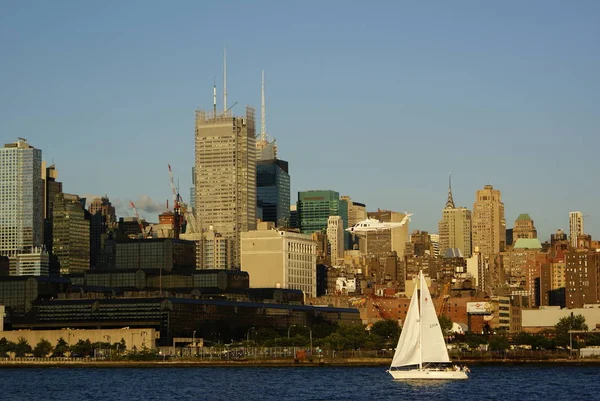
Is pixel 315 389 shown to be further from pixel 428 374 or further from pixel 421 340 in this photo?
pixel 421 340

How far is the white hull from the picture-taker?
177000 millimetres

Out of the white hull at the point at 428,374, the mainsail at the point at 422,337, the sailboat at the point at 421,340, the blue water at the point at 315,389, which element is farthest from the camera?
the white hull at the point at 428,374

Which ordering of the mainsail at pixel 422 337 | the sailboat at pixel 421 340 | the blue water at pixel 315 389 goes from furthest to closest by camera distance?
the mainsail at pixel 422 337 → the sailboat at pixel 421 340 → the blue water at pixel 315 389

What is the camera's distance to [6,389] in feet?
618

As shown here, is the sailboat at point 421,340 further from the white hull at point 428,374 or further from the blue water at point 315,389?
the blue water at point 315,389

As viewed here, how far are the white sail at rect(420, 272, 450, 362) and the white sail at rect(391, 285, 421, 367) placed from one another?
0.90 metres

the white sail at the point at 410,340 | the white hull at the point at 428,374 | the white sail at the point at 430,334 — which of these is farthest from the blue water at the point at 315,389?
the white sail at the point at 430,334

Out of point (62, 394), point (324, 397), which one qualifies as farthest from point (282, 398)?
point (62, 394)

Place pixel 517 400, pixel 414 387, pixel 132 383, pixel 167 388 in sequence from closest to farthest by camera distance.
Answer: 1. pixel 517 400
2. pixel 414 387
3. pixel 167 388
4. pixel 132 383

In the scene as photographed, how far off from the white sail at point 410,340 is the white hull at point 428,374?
1503 mm

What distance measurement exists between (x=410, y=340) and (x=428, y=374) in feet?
17.4

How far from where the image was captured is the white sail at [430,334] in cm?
17412

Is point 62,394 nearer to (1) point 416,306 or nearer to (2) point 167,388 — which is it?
(2) point 167,388

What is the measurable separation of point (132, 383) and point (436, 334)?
154 ft
